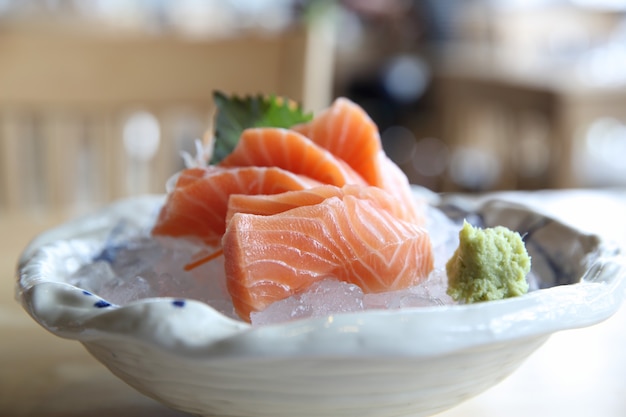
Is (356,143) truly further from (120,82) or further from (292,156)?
(120,82)

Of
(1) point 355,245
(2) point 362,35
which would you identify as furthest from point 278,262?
(2) point 362,35

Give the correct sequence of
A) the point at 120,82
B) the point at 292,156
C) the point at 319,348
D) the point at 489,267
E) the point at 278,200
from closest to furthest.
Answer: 1. the point at 319,348
2. the point at 489,267
3. the point at 278,200
4. the point at 292,156
5. the point at 120,82

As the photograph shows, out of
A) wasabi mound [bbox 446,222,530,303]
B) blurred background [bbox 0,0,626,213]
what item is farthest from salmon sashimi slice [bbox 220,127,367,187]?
blurred background [bbox 0,0,626,213]

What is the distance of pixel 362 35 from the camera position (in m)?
5.21

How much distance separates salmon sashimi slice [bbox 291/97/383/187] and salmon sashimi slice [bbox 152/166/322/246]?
0.08 metres

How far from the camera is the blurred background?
68.7 inches

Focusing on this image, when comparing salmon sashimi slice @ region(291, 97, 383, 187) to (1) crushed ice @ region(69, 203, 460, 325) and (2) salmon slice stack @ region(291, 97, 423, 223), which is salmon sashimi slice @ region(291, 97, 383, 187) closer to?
(2) salmon slice stack @ region(291, 97, 423, 223)

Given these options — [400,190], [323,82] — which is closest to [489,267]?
[400,190]

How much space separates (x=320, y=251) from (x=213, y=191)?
→ 0.59 feet

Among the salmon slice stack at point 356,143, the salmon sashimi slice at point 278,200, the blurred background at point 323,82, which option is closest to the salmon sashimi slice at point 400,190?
the salmon slice stack at point 356,143

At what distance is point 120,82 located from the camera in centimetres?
176

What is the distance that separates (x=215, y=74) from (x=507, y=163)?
2.03 metres

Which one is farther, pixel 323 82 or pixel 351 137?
pixel 323 82

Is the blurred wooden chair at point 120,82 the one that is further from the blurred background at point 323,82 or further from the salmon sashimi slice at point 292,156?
the salmon sashimi slice at point 292,156
